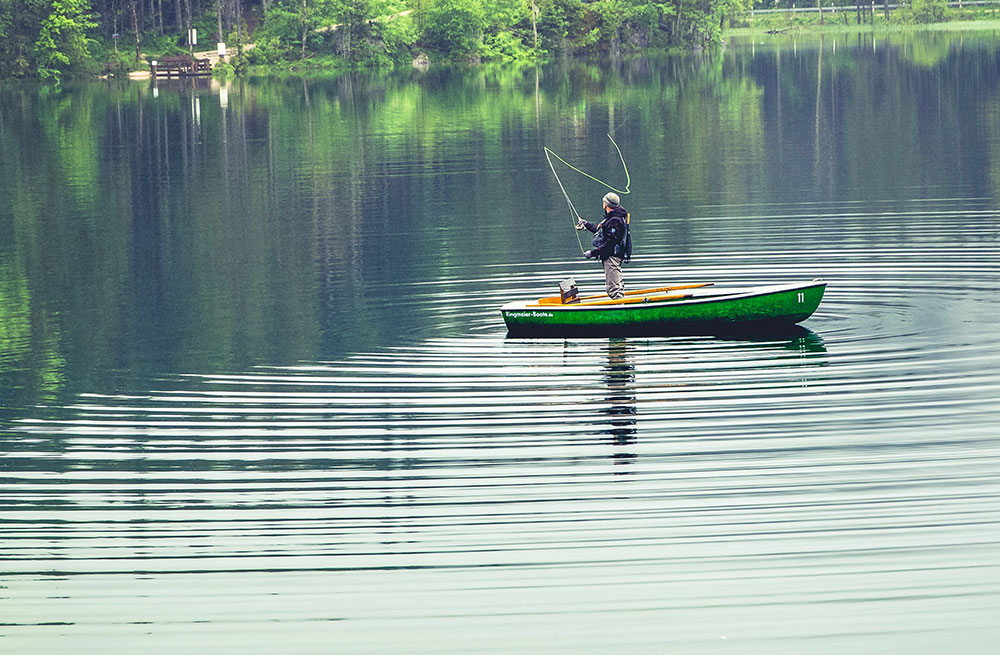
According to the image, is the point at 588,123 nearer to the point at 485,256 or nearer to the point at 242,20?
the point at 485,256

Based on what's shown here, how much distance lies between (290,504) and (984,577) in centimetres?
661

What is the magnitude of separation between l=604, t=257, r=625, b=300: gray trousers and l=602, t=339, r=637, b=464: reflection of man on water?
118cm

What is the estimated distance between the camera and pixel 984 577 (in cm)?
1113

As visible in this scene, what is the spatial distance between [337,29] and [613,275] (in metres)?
114

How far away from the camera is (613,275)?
73.9ft

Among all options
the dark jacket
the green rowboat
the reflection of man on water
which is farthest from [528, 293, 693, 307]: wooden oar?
the dark jacket

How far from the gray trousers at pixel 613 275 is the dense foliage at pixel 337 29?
10029 centimetres

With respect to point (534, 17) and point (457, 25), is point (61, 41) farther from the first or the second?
point (534, 17)

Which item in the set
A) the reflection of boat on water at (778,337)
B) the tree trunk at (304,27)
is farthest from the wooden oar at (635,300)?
the tree trunk at (304,27)

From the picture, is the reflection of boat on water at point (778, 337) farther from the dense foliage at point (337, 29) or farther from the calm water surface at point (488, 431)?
the dense foliage at point (337, 29)

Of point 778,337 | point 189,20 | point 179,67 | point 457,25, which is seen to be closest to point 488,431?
point 778,337

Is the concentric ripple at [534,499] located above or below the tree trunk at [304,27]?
below

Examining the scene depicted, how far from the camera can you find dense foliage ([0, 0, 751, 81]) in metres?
117

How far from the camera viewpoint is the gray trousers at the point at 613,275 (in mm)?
22359
